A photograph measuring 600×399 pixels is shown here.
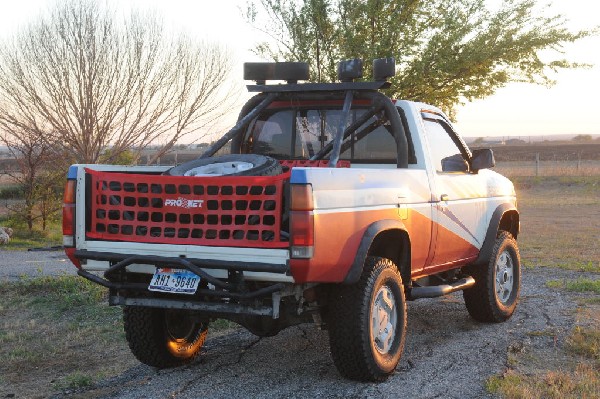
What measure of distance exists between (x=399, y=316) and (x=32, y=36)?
16.9 metres

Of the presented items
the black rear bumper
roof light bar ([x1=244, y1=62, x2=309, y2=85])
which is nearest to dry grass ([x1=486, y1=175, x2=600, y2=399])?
the black rear bumper

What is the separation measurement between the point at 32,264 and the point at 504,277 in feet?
26.9

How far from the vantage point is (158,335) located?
6129 millimetres

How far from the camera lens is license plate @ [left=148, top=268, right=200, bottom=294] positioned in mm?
5188

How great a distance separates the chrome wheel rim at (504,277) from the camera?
798 cm

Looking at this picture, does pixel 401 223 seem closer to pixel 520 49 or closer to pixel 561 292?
pixel 561 292

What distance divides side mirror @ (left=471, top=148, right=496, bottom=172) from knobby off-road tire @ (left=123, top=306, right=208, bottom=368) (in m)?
2.90

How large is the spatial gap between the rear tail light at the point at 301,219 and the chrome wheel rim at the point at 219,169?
95 cm

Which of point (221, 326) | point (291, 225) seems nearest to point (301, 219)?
point (291, 225)

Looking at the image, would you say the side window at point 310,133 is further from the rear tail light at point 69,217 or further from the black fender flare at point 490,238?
the rear tail light at point 69,217

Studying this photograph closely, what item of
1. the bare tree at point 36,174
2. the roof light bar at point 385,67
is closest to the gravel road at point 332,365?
the roof light bar at point 385,67

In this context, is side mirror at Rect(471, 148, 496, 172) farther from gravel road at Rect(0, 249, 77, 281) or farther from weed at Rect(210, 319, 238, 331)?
gravel road at Rect(0, 249, 77, 281)

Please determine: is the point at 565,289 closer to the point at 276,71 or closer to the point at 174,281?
the point at 276,71

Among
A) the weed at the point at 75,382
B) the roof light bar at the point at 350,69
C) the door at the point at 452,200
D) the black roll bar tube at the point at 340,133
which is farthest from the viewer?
the door at the point at 452,200
